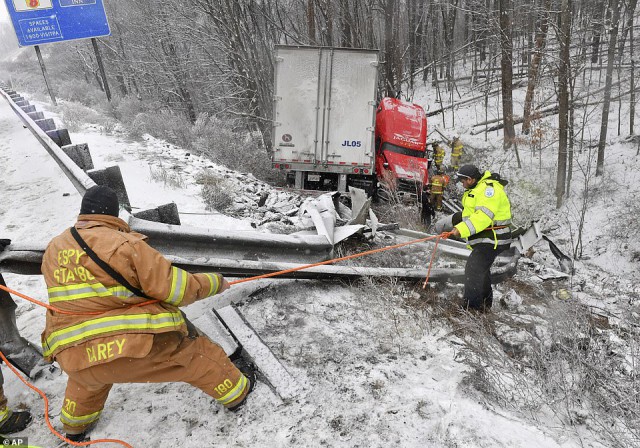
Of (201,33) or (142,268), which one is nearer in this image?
(142,268)

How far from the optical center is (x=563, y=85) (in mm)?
10688

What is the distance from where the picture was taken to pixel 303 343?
120 inches

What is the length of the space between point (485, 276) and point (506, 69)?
13475 millimetres

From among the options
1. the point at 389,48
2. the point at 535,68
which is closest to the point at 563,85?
the point at 535,68

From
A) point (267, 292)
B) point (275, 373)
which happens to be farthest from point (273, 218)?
point (275, 373)

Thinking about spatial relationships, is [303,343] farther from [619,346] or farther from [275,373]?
[619,346]

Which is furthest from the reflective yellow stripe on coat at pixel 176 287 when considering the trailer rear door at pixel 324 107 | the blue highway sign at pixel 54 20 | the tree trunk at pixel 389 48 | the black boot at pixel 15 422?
the blue highway sign at pixel 54 20

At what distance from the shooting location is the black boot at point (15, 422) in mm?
2385

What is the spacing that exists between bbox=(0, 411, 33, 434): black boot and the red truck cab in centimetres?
839

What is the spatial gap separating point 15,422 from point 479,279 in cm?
390

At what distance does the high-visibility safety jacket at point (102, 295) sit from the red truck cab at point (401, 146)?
815 cm

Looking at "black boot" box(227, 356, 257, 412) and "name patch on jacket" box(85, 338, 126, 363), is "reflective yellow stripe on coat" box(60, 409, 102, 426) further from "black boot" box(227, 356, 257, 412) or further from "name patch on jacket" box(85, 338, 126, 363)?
"black boot" box(227, 356, 257, 412)

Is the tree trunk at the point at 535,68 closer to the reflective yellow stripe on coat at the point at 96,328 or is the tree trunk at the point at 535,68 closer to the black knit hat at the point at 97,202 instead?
the black knit hat at the point at 97,202

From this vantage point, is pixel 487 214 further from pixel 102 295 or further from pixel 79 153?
pixel 79 153
